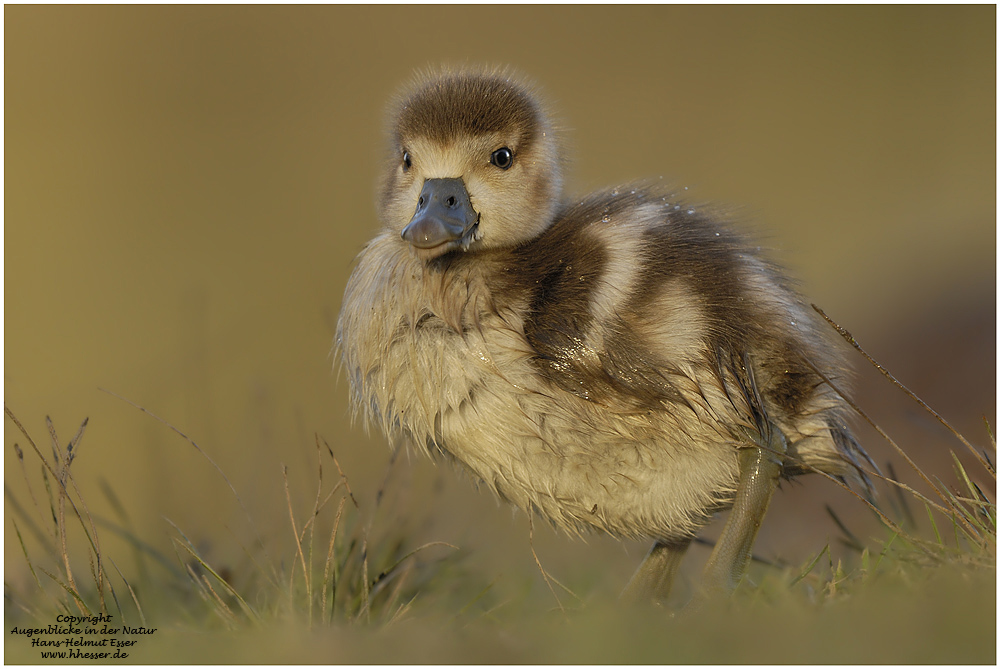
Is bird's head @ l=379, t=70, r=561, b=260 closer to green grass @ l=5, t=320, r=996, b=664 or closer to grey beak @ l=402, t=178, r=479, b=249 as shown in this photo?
grey beak @ l=402, t=178, r=479, b=249

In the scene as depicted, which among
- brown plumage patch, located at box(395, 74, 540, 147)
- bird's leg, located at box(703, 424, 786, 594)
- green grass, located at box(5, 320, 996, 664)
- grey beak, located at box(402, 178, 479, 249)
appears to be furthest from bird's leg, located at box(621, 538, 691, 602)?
brown plumage patch, located at box(395, 74, 540, 147)

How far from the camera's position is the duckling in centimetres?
200

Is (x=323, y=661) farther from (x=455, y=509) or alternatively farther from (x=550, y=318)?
(x=455, y=509)

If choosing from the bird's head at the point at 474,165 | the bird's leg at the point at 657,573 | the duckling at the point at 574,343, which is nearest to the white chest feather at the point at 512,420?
the duckling at the point at 574,343

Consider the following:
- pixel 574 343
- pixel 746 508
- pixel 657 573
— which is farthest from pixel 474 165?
pixel 657 573

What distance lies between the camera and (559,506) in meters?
2.17

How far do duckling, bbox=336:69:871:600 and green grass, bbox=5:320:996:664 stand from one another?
0.25 meters

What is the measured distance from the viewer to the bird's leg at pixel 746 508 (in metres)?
2.08

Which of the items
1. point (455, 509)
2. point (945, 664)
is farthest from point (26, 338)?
point (945, 664)

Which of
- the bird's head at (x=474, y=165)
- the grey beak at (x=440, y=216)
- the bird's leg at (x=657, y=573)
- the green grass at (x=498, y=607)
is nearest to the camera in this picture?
the green grass at (x=498, y=607)

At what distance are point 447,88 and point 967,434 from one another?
322 centimetres

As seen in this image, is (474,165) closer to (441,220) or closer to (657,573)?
(441,220)

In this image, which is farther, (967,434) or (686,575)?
(967,434)

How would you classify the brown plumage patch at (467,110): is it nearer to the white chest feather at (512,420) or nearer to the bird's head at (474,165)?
the bird's head at (474,165)
